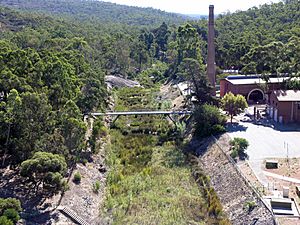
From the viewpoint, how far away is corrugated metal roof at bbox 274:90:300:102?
3843 cm

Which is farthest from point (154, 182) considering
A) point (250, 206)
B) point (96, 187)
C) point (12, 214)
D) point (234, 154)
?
point (12, 214)

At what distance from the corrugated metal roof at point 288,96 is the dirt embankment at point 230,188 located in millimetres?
7878

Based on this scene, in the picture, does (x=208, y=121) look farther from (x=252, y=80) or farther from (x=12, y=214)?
(x=12, y=214)

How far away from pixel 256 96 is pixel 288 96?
8.12 meters

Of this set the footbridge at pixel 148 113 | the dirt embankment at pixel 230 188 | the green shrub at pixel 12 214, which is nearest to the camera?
the green shrub at pixel 12 214

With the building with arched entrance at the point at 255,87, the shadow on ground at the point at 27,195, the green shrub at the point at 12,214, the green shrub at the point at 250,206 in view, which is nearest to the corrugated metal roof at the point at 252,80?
the building with arched entrance at the point at 255,87

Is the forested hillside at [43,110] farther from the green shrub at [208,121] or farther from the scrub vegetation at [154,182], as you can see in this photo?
the green shrub at [208,121]

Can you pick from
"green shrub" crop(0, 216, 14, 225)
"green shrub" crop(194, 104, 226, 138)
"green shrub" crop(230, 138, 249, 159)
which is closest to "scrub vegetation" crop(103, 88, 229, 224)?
"green shrub" crop(194, 104, 226, 138)

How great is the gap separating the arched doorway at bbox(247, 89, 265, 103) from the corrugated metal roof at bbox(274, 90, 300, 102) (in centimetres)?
654

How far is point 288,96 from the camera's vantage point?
128ft

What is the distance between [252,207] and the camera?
2347cm

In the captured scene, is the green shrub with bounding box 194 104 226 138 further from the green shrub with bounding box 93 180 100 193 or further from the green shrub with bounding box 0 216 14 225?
the green shrub with bounding box 0 216 14 225

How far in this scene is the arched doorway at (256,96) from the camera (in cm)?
4669

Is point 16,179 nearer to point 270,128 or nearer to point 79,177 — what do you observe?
point 79,177
